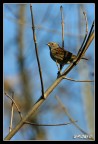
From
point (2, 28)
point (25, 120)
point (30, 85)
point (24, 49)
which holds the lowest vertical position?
point (30, 85)

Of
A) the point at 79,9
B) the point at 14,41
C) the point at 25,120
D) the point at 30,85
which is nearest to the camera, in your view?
the point at 25,120

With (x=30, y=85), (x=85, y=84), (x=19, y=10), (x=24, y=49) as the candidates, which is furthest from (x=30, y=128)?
(x=85, y=84)

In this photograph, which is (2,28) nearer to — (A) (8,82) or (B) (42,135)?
(B) (42,135)

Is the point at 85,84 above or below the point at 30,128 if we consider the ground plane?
above

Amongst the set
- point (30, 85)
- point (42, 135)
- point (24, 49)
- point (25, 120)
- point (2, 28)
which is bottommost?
point (42, 135)

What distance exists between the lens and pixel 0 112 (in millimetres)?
2432

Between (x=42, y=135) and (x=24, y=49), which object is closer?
(x=42, y=135)

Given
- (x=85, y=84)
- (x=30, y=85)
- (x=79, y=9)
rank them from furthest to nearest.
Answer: (x=30, y=85) < (x=79, y=9) < (x=85, y=84)

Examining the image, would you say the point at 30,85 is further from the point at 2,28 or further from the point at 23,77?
the point at 2,28

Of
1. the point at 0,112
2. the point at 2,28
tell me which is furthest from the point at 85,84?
the point at 2,28

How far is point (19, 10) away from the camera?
18.0 feet

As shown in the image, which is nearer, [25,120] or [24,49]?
[25,120]

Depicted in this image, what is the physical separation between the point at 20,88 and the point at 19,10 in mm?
1114

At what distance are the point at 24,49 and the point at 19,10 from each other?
0.62m
